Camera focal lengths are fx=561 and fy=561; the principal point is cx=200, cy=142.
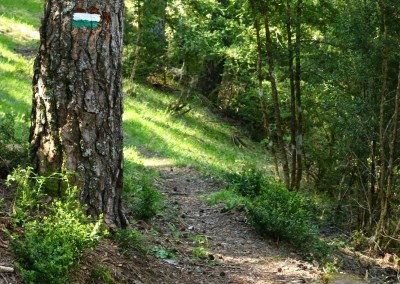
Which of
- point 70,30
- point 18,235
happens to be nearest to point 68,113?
point 70,30

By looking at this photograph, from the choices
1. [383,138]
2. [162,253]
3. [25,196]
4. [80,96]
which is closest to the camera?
[25,196]

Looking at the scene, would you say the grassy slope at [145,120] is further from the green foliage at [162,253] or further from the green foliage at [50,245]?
the green foliage at [50,245]

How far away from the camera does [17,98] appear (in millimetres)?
11375

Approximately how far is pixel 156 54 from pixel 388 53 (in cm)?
1038

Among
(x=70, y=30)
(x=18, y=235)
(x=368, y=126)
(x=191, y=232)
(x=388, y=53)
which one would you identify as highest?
(x=388, y=53)

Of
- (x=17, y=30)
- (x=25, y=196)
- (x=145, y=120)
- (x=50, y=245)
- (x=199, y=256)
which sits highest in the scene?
(x=17, y=30)

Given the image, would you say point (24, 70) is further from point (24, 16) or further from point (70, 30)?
point (70, 30)

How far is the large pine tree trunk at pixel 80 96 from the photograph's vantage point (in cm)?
482

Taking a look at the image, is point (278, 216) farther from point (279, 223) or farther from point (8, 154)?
point (8, 154)

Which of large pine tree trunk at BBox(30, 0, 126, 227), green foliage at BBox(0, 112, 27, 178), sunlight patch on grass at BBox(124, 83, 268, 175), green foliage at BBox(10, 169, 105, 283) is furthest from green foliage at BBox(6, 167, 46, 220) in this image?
sunlight patch on grass at BBox(124, 83, 268, 175)

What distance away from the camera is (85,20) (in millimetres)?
4836

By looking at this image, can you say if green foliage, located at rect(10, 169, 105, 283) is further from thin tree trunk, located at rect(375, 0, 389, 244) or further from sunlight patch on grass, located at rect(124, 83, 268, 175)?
sunlight patch on grass, located at rect(124, 83, 268, 175)

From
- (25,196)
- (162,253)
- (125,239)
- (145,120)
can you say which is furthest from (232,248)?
(145,120)

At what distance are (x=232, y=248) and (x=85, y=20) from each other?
3.80 meters
